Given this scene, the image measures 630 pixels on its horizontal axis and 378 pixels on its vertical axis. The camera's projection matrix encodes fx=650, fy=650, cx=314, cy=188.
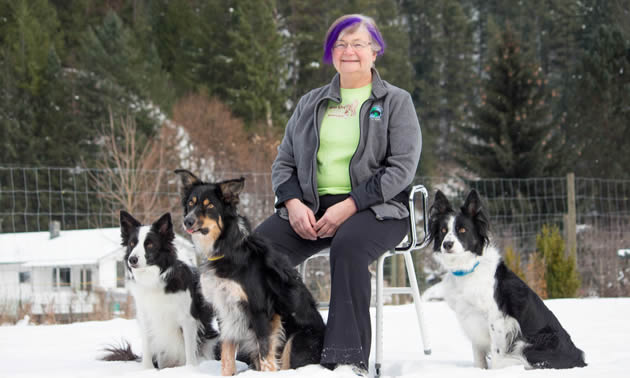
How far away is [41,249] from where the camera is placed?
17750mm

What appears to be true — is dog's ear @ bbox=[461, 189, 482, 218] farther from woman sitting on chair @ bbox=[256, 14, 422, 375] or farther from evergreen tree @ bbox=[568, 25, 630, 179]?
evergreen tree @ bbox=[568, 25, 630, 179]

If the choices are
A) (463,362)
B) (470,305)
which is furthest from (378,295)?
(463,362)

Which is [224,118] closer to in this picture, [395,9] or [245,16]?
[245,16]

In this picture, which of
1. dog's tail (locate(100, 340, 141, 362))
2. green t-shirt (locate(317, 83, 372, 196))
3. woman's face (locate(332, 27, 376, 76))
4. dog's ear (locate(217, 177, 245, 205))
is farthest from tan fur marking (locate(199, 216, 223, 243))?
dog's tail (locate(100, 340, 141, 362))

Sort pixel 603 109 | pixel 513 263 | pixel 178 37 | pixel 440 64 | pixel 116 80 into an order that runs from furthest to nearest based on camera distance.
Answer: pixel 440 64 < pixel 178 37 < pixel 116 80 < pixel 603 109 < pixel 513 263

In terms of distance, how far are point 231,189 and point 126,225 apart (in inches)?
29.0

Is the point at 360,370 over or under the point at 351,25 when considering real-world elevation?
under

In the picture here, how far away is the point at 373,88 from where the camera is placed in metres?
3.30

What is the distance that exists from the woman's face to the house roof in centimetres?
1429

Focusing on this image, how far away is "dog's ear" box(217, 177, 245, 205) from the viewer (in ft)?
9.50

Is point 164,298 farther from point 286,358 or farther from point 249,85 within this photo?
point 249,85

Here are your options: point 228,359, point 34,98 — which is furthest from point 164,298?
point 34,98

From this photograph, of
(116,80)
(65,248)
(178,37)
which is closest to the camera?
(65,248)

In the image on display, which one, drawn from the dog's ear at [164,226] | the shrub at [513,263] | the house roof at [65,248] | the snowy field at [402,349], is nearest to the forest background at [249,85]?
the house roof at [65,248]
